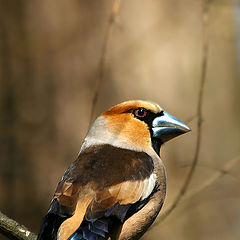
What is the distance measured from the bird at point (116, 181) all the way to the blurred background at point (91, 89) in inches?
66.6

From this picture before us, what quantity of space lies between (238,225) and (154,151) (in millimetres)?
2992

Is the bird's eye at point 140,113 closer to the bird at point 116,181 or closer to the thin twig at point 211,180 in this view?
the bird at point 116,181

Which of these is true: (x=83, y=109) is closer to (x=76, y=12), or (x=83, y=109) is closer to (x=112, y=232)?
(x=76, y=12)

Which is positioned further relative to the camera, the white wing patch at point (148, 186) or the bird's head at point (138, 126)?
the bird's head at point (138, 126)


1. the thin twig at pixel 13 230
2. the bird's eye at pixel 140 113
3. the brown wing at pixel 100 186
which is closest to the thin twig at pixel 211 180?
the bird's eye at pixel 140 113

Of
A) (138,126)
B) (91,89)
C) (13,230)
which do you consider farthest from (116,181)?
(91,89)

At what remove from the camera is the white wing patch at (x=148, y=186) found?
12.3 feet

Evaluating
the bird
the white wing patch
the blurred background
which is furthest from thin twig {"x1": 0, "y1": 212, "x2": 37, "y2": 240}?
the blurred background

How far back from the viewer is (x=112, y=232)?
3525mm

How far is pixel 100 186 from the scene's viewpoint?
3.56 meters

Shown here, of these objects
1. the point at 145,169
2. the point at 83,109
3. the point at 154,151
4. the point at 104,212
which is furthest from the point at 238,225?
the point at 104,212

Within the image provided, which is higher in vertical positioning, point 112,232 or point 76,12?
point 76,12

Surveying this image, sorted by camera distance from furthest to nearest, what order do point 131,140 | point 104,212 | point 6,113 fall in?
point 6,113, point 131,140, point 104,212

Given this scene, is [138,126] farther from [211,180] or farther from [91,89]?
[91,89]
